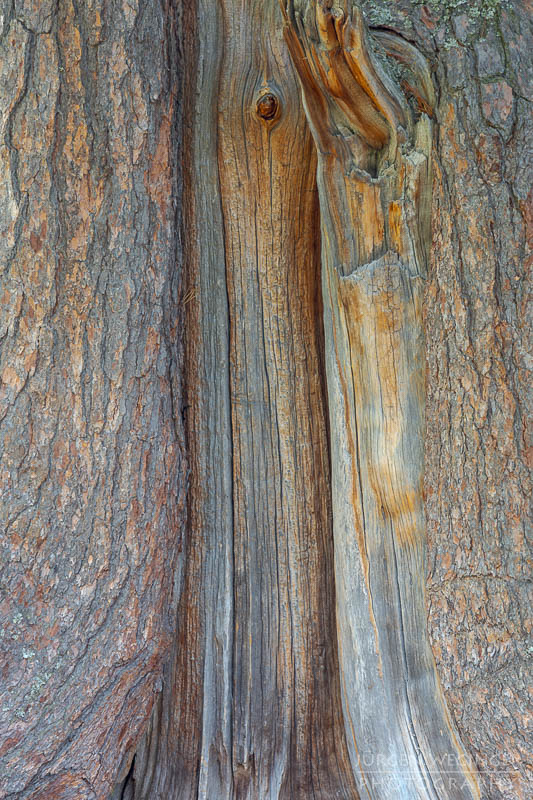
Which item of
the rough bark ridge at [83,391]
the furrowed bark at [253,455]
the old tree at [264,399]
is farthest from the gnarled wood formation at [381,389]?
the rough bark ridge at [83,391]

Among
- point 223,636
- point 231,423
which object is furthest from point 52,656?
point 231,423

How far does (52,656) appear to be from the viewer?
160 cm

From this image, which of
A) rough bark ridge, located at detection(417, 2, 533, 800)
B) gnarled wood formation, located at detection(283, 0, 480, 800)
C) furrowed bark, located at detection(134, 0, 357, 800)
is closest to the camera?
rough bark ridge, located at detection(417, 2, 533, 800)

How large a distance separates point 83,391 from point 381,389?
0.81 m

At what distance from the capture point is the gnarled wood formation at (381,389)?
1713mm

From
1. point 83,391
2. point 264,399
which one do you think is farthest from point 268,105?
point 83,391

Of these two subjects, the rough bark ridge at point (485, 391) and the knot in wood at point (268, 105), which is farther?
the knot in wood at point (268, 105)

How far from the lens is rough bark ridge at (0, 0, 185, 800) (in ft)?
5.22

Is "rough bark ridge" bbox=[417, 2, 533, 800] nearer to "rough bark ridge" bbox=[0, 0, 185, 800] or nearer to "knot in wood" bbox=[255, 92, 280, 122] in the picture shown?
"knot in wood" bbox=[255, 92, 280, 122]

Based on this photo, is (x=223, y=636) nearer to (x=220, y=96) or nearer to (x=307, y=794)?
(x=307, y=794)

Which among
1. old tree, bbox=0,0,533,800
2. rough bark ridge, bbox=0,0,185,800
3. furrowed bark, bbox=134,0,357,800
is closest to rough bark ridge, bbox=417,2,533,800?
old tree, bbox=0,0,533,800

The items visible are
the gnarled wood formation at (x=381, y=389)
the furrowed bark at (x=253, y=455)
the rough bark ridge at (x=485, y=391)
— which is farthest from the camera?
the furrowed bark at (x=253, y=455)

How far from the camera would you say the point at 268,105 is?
1971mm

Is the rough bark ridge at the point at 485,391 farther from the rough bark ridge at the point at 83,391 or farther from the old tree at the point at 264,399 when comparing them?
the rough bark ridge at the point at 83,391
